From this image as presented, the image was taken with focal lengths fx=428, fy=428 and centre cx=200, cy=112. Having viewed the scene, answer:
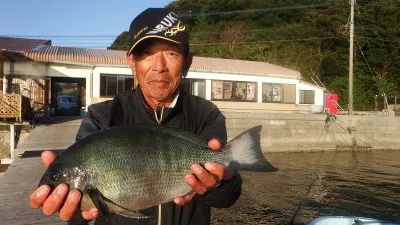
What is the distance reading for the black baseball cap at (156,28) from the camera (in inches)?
93.4

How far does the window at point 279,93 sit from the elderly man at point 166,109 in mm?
29189

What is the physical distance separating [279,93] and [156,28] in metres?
30.5

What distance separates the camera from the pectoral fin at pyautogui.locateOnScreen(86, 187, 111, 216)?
204cm

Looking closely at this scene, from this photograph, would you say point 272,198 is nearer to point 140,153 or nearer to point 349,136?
point 140,153

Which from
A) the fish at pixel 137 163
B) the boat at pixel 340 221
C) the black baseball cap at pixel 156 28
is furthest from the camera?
the boat at pixel 340 221

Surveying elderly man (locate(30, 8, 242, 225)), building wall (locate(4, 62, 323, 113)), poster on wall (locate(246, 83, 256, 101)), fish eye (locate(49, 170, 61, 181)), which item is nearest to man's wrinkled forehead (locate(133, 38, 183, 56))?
elderly man (locate(30, 8, 242, 225))

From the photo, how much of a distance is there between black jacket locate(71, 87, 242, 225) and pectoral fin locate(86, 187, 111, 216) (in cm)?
29

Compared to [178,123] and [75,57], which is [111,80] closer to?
[75,57]

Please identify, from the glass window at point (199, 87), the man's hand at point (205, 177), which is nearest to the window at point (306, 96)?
the glass window at point (199, 87)

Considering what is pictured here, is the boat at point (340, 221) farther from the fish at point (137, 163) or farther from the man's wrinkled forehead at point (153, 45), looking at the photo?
the man's wrinkled forehead at point (153, 45)

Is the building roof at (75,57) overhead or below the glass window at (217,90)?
overhead

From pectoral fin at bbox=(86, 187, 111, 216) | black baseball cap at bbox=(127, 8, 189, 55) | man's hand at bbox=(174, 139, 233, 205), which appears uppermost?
black baseball cap at bbox=(127, 8, 189, 55)

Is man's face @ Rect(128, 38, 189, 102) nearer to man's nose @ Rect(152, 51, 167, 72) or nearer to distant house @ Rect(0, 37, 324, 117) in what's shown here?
man's nose @ Rect(152, 51, 167, 72)

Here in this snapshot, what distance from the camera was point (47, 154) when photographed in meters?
Answer: 2.26
